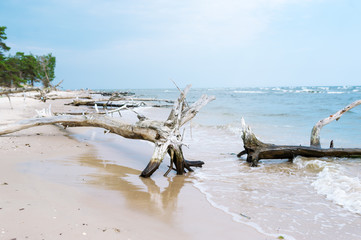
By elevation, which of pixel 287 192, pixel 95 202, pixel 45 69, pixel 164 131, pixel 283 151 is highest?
pixel 45 69

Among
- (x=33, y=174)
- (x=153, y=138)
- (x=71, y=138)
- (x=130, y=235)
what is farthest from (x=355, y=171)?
(x=71, y=138)

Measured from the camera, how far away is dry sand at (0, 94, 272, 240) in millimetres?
2534

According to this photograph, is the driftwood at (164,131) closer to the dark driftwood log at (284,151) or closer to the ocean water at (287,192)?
the ocean water at (287,192)

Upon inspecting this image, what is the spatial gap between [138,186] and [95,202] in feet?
3.43

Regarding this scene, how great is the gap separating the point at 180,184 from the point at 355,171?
3.82m

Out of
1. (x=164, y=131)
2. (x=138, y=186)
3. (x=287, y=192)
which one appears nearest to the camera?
(x=138, y=186)

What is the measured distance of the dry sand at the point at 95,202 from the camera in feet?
8.31

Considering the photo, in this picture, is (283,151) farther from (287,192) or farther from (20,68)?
(20,68)

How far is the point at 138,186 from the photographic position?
4.33 meters

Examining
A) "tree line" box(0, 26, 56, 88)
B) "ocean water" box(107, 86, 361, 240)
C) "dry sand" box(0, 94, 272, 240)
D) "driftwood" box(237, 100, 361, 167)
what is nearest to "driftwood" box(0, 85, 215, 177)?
"dry sand" box(0, 94, 272, 240)

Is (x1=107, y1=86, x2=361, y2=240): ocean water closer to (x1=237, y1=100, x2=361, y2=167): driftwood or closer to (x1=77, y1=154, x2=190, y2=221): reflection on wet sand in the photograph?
(x1=237, y1=100, x2=361, y2=167): driftwood

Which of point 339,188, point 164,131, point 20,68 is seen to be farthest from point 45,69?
point 339,188

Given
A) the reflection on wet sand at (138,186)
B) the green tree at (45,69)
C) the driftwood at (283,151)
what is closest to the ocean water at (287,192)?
the driftwood at (283,151)

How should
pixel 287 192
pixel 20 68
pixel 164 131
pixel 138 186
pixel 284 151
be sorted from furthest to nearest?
pixel 20 68 < pixel 284 151 < pixel 164 131 < pixel 287 192 < pixel 138 186
